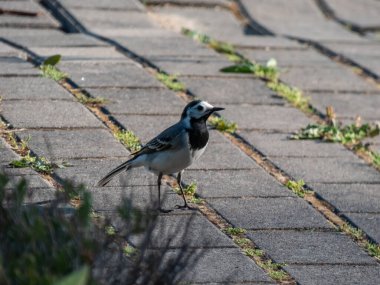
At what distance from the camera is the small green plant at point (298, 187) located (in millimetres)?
7910

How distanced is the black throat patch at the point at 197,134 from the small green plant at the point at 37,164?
100cm

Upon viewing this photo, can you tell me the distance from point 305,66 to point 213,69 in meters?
1.12

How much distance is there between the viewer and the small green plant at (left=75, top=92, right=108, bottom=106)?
30.3 ft

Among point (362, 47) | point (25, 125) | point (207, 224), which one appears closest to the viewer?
point (207, 224)

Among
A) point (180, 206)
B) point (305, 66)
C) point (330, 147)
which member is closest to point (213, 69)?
point (305, 66)

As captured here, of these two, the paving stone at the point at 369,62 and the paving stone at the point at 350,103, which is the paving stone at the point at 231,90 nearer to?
the paving stone at the point at 350,103

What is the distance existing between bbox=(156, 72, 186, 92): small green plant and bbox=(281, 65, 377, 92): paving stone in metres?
1.21

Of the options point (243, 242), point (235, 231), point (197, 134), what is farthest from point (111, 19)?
point (243, 242)

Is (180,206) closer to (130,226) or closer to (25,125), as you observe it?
(25,125)

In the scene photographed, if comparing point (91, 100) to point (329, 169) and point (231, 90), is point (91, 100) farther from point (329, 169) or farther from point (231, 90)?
point (329, 169)

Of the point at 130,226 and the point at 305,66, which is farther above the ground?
the point at 130,226

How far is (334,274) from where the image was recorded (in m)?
6.45

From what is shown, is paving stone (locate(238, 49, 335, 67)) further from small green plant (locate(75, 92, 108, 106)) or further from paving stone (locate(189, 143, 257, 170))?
paving stone (locate(189, 143, 257, 170))

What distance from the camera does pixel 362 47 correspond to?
1226 cm
